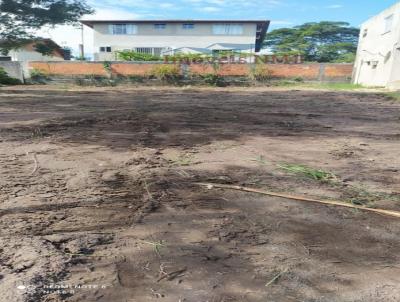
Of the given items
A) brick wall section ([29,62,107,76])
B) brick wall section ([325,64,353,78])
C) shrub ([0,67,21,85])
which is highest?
brick wall section ([325,64,353,78])

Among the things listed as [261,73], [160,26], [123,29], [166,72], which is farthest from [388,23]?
[123,29]

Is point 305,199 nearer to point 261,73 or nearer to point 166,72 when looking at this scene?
point 166,72

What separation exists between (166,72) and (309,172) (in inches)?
921

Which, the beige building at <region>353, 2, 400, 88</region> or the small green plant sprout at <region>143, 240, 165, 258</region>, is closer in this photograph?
the small green plant sprout at <region>143, 240, 165, 258</region>

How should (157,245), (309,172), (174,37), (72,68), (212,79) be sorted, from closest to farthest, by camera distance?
(157,245)
(309,172)
(212,79)
(72,68)
(174,37)

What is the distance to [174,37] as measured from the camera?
43.2 metres

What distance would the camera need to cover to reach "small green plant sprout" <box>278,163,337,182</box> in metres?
5.10

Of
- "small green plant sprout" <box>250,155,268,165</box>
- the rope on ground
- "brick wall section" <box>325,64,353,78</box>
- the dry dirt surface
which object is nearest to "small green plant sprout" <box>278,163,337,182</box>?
the dry dirt surface

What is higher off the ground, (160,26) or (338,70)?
(160,26)

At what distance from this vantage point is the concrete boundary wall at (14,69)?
88.4 ft

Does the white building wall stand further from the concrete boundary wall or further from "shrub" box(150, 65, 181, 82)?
"shrub" box(150, 65, 181, 82)

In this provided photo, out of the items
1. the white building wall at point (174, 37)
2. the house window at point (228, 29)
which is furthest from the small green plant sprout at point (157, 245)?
the house window at point (228, 29)

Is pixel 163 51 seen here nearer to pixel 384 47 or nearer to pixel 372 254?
pixel 384 47

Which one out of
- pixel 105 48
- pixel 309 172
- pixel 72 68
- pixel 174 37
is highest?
pixel 174 37
